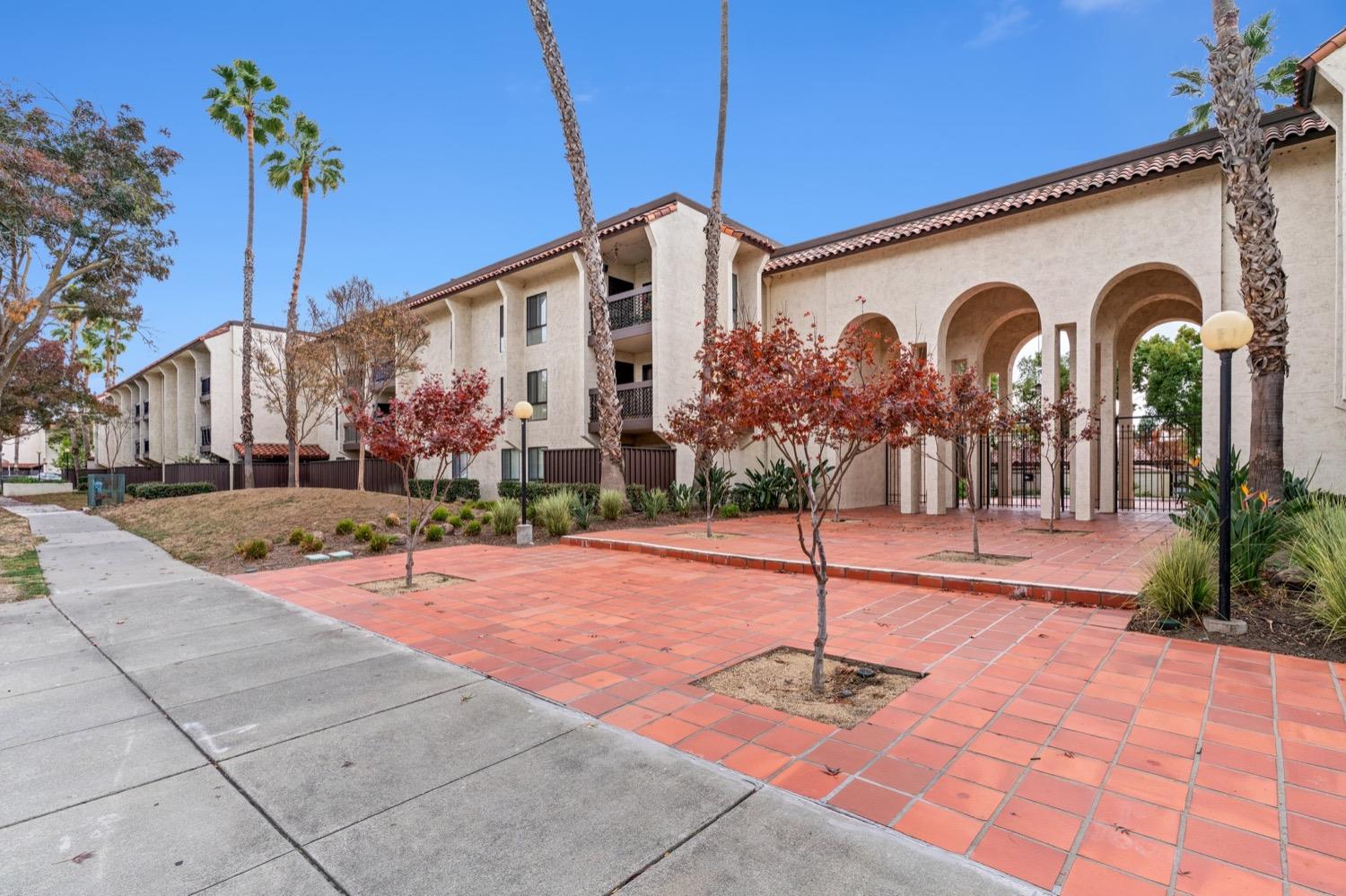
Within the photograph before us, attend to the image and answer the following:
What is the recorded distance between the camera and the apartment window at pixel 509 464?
72.6ft

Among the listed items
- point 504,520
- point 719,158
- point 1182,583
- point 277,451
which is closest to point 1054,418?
point 1182,583

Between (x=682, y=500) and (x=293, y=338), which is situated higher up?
(x=293, y=338)

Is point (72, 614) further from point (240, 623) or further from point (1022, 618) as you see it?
point (1022, 618)

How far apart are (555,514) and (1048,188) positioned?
12.6 meters

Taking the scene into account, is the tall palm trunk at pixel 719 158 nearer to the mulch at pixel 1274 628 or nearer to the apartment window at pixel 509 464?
the apartment window at pixel 509 464

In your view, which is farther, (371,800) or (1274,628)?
(1274,628)

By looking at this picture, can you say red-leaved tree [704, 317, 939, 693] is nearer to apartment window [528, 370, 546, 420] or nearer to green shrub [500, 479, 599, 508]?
green shrub [500, 479, 599, 508]

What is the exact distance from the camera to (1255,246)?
7.63m

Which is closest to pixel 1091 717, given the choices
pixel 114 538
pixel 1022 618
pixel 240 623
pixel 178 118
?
pixel 1022 618

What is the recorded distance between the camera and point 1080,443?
13.1m

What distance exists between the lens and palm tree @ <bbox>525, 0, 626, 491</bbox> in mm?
13773

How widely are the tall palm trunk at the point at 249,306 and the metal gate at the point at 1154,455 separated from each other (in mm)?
28317

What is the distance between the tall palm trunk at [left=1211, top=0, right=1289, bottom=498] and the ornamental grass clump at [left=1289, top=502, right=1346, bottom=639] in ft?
4.44

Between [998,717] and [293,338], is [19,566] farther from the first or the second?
[293,338]
